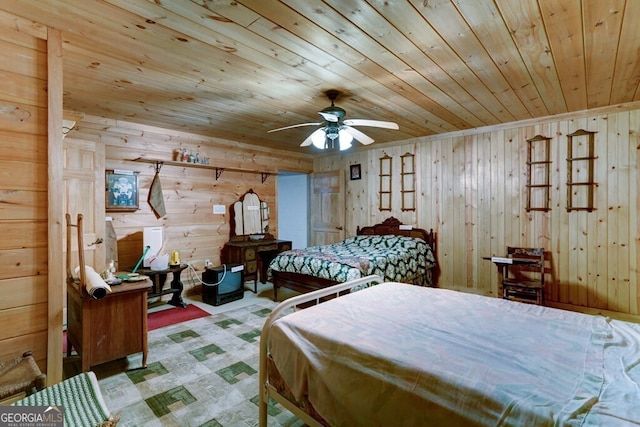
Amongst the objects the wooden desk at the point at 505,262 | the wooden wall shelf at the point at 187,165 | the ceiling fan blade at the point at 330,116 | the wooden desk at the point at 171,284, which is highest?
the ceiling fan blade at the point at 330,116

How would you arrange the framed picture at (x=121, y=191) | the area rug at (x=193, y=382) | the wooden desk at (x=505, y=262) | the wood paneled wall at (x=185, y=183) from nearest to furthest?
the area rug at (x=193, y=382) → the wooden desk at (x=505, y=262) → the framed picture at (x=121, y=191) → the wood paneled wall at (x=185, y=183)

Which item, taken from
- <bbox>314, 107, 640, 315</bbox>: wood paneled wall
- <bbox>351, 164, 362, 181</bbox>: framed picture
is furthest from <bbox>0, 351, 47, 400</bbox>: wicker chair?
<bbox>351, 164, 362, 181</bbox>: framed picture

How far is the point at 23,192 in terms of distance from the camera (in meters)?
1.78

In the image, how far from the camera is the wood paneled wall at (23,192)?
5.64 feet

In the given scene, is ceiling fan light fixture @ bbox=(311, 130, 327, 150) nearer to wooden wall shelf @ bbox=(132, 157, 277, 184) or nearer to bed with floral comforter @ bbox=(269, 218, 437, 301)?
bed with floral comforter @ bbox=(269, 218, 437, 301)

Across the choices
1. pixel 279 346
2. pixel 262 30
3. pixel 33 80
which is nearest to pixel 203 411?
pixel 279 346

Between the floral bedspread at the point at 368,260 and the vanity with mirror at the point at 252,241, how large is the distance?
0.65 meters

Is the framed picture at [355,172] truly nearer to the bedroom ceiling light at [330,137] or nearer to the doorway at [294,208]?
the doorway at [294,208]

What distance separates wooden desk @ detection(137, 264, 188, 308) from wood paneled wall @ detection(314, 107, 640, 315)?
10.3 ft

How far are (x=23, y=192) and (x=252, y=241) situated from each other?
357cm

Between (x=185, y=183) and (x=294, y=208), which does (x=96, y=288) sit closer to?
(x=185, y=183)

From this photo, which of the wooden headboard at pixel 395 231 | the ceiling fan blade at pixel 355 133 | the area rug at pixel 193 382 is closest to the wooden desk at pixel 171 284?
the area rug at pixel 193 382

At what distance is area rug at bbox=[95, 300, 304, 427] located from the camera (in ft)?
6.41

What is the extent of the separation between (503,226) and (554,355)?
3.34 m
